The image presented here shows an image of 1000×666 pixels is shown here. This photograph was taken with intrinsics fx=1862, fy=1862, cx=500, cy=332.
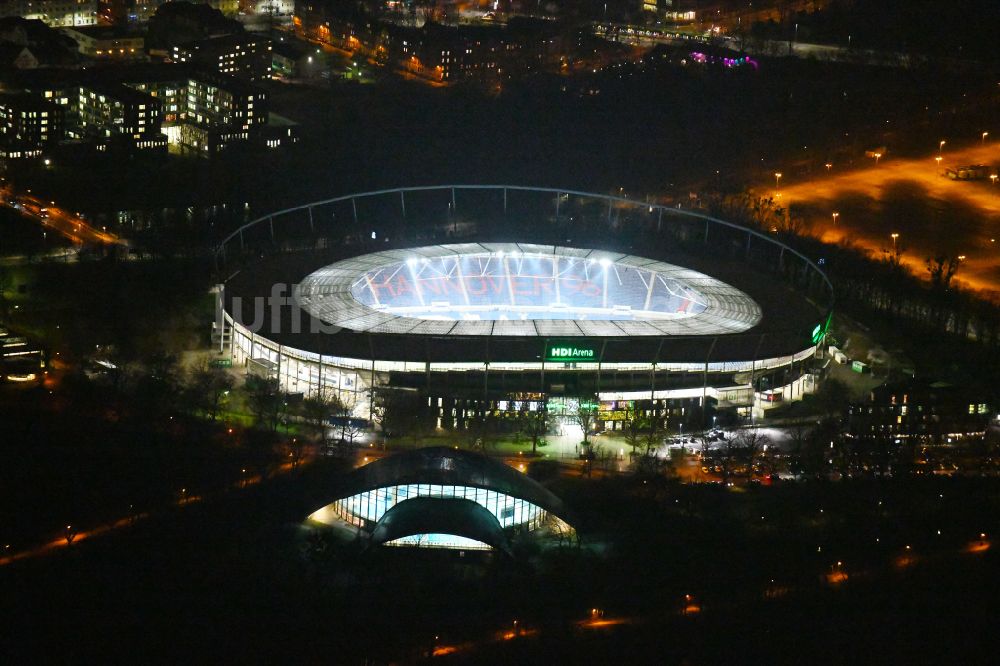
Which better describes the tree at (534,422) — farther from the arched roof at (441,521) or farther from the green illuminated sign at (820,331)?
the green illuminated sign at (820,331)

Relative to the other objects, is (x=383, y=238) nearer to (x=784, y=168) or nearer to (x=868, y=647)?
(x=784, y=168)

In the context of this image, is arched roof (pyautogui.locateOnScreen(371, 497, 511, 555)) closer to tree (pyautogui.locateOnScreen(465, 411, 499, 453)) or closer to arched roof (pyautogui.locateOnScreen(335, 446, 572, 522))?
arched roof (pyautogui.locateOnScreen(335, 446, 572, 522))

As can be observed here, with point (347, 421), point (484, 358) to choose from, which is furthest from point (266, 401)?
point (484, 358)

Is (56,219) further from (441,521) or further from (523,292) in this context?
(441,521)

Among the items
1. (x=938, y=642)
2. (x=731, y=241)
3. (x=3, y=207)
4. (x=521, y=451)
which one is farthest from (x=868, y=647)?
(x=3, y=207)

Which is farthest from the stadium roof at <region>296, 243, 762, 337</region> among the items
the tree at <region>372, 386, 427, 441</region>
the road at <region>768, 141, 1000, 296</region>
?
the road at <region>768, 141, 1000, 296</region>
